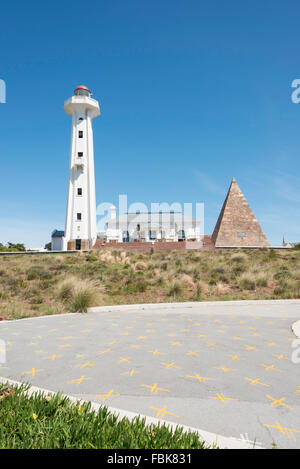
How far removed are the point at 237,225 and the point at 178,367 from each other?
96.0 feet

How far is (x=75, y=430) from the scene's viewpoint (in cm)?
232

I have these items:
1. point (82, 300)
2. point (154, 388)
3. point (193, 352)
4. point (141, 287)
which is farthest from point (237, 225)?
point (154, 388)

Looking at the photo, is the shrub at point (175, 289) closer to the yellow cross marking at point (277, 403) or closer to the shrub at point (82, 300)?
the shrub at point (82, 300)

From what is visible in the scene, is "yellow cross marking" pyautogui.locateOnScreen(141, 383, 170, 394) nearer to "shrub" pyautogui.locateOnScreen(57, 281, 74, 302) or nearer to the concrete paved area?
the concrete paved area

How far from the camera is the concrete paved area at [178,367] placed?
2793 mm

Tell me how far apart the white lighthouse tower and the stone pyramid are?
16.5m

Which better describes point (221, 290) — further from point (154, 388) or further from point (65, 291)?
point (154, 388)

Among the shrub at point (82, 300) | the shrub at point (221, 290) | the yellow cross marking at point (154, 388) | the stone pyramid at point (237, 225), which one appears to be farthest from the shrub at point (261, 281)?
the stone pyramid at point (237, 225)

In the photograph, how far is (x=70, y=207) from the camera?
36781 millimetres

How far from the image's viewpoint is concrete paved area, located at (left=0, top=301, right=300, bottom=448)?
2793mm

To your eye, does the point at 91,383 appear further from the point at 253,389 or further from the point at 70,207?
the point at 70,207

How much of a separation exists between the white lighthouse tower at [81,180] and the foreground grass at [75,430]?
34.1 metres

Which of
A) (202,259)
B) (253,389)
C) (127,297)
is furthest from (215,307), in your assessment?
(202,259)

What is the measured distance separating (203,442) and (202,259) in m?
20.3
